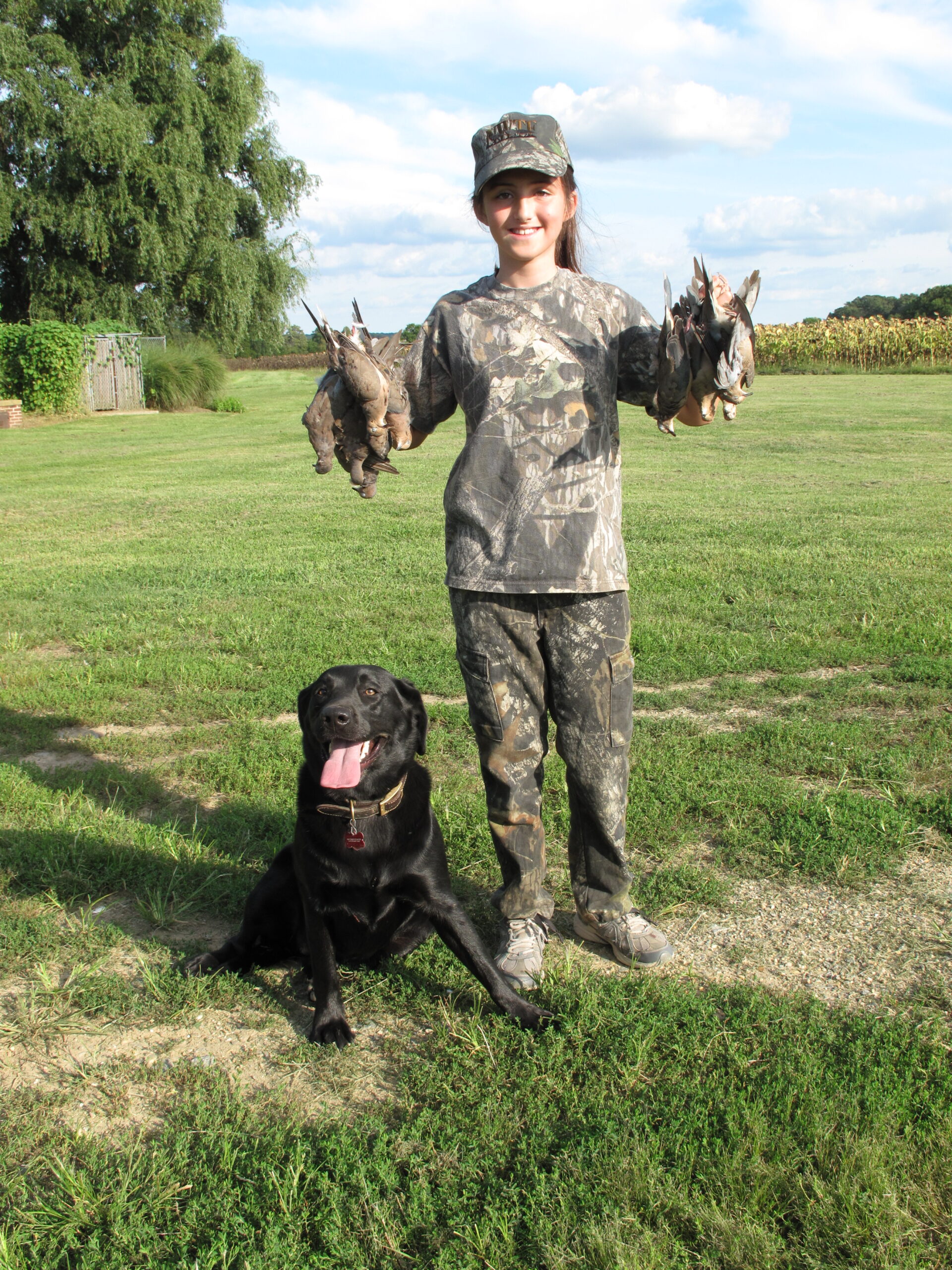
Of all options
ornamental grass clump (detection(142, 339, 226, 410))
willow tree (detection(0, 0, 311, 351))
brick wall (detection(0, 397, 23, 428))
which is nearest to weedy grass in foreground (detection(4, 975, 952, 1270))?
brick wall (detection(0, 397, 23, 428))

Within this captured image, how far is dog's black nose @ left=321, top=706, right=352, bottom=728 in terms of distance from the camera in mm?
2750

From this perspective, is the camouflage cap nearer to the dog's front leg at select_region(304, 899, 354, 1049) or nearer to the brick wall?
the dog's front leg at select_region(304, 899, 354, 1049)

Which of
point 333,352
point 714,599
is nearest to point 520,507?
point 333,352

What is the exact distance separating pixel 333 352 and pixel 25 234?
3191 centimetres

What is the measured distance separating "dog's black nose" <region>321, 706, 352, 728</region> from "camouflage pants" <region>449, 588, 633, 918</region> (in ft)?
1.31

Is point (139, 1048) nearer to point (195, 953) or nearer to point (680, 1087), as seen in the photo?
point (195, 953)

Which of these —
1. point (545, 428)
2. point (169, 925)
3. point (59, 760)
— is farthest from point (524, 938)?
point (59, 760)

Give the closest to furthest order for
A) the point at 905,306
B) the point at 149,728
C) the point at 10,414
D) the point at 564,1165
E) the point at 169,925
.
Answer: the point at 564,1165 < the point at 169,925 < the point at 149,728 < the point at 10,414 < the point at 905,306

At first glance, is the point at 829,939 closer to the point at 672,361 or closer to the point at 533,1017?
the point at 533,1017

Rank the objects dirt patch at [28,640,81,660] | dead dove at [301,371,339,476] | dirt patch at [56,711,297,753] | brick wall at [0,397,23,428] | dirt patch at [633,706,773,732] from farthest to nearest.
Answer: brick wall at [0,397,23,428], dirt patch at [28,640,81,660], dirt patch at [56,711,297,753], dirt patch at [633,706,773,732], dead dove at [301,371,339,476]

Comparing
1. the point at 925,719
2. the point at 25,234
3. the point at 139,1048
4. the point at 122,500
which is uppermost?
the point at 25,234

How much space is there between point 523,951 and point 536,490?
4.53 ft

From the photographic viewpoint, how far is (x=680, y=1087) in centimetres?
236

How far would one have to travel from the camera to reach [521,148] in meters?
2.71
